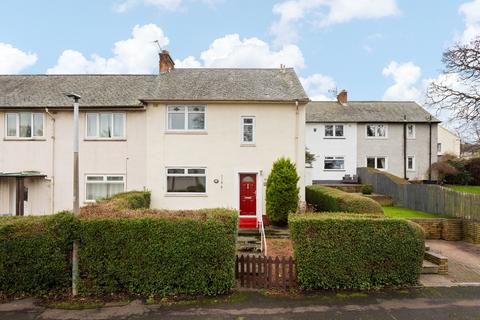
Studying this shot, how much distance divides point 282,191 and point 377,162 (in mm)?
18815

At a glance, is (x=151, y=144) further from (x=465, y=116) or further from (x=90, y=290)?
Result: (x=465, y=116)

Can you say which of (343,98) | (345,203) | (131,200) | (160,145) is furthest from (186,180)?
(343,98)

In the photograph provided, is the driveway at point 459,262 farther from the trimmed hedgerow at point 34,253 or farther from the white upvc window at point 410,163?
the white upvc window at point 410,163

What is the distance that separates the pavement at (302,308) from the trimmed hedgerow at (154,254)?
56cm

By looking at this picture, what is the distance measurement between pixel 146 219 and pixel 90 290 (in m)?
2.09

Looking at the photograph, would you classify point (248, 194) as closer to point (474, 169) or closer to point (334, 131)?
point (334, 131)

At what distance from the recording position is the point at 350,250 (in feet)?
23.7

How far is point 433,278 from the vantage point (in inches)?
320

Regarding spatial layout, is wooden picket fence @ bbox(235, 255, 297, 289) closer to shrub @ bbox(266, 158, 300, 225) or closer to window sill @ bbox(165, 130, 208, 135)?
shrub @ bbox(266, 158, 300, 225)

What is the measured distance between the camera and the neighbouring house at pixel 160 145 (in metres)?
14.5

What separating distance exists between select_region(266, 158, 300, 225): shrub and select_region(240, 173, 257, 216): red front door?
1.16 meters

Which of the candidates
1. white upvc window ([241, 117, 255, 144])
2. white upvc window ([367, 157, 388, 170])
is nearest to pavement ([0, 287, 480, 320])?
white upvc window ([241, 117, 255, 144])

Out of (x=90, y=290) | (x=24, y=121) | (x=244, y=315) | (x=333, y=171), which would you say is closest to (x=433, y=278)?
(x=244, y=315)

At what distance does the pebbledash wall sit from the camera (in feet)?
47.4
